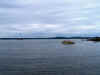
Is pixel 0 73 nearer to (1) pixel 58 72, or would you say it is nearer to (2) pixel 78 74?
(1) pixel 58 72

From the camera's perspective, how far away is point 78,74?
19.1 metres

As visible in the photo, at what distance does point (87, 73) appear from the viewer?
19.6 meters

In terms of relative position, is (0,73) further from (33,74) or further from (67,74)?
(67,74)

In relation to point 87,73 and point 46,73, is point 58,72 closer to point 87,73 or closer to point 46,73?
point 46,73

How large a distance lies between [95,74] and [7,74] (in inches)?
520

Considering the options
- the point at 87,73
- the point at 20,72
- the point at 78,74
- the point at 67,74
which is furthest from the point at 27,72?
the point at 87,73

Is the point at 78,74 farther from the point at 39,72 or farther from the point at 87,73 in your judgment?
the point at 39,72

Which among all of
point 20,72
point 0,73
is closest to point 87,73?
point 20,72

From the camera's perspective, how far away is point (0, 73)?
19578 mm

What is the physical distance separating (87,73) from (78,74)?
1.55 m

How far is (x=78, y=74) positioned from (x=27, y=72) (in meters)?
7.85

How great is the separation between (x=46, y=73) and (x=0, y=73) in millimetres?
7080

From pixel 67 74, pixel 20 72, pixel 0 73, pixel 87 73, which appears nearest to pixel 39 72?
pixel 20 72

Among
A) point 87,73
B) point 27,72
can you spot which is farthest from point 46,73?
point 87,73
